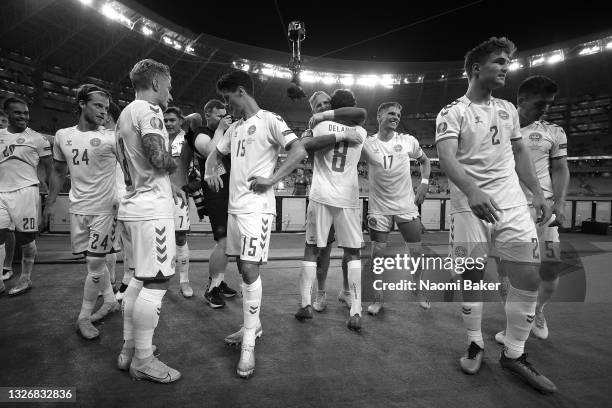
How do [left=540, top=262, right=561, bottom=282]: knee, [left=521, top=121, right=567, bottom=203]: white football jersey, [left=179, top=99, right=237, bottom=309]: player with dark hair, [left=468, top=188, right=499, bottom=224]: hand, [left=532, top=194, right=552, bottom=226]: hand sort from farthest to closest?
[left=179, top=99, right=237, bottom=309]: player with dark hair
[left=521, top=121, right=567, bottom=203]: white football jersey
[left=540, top=262, right=561, bottom=282]: knee
[left=532, top=194, right=552, bottom=226]: hand
[left=468, top=188, right=499, bottom=224]: hand

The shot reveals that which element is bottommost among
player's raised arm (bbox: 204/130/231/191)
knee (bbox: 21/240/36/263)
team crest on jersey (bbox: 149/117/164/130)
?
knee (bbox: 21/240/36/263)

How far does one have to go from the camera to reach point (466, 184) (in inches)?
90.3

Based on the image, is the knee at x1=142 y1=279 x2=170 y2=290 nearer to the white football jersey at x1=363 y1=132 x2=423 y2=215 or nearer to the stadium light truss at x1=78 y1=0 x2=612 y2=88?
the white football jersey at x1=363 y1=132 x2=423 y2=215

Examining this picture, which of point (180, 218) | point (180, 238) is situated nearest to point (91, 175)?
point (180, 218)

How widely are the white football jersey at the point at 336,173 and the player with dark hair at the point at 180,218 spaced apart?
1.85m

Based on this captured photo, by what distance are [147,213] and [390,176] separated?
9.62 ft

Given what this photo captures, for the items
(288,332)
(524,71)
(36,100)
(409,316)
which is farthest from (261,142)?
(524,71)

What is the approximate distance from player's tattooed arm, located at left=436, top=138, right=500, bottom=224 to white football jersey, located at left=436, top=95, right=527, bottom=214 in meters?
0.10

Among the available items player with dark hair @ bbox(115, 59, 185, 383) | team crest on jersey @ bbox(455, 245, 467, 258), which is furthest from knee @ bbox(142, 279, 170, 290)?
team crest on jersey @ bbox(455, 245, 467, 258)

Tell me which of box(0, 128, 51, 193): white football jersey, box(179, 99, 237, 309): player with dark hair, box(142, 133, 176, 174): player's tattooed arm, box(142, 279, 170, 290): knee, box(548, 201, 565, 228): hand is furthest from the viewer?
box(0, 128, 51, 193): white football jersey

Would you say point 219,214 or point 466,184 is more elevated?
point 466,184

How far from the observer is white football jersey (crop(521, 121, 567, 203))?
3.44m

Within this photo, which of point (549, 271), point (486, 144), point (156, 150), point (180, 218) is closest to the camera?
point (156, 150)

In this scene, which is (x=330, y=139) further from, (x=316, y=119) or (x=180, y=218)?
(x=180, y=218)
